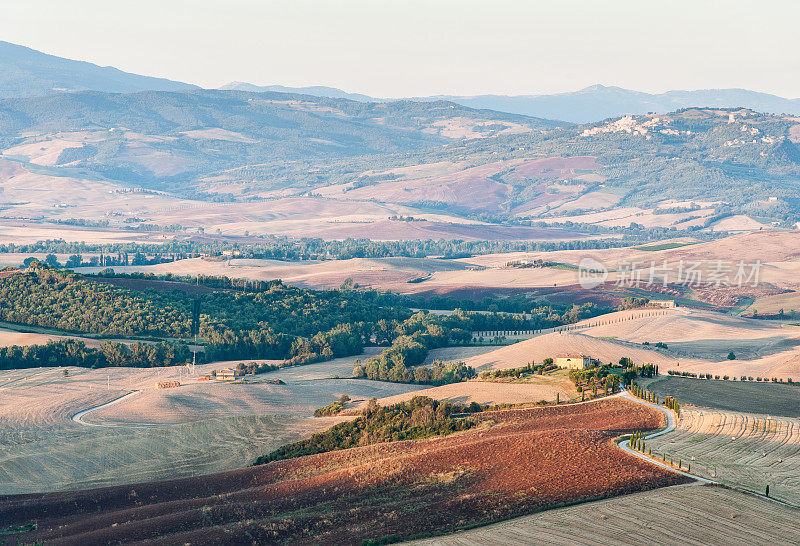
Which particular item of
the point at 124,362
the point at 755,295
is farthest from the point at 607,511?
the point at 755,295

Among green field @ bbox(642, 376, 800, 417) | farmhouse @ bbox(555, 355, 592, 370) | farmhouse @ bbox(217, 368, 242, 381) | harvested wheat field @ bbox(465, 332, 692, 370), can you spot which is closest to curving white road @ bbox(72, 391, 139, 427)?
farmhouse @ bbox(217, 368, 242, 381)

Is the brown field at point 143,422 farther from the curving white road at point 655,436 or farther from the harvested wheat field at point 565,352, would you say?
the curving white road at point 655,436

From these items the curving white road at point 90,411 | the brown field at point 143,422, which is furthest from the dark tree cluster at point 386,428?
the curving white road at point 90,411

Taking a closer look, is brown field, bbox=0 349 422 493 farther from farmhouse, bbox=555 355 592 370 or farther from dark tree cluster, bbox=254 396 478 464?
farmhouse, bbox=555 355 592 370

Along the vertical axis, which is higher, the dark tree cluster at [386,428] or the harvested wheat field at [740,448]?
the harvested wheat field at [740,448]

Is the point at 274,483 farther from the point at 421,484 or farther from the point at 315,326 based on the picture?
the point at 315,326

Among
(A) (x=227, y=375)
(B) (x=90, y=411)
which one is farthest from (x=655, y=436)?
(A) (x=227, y=375)
